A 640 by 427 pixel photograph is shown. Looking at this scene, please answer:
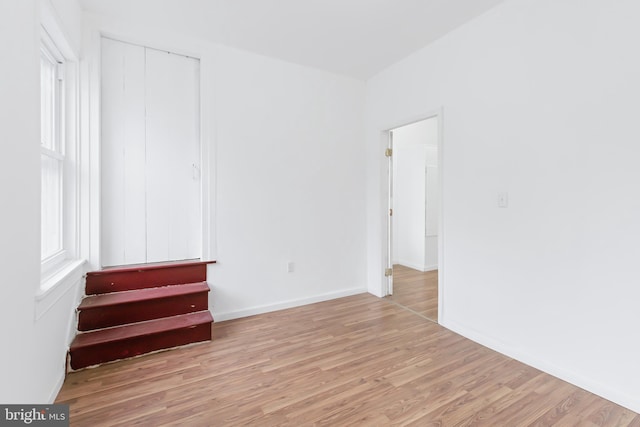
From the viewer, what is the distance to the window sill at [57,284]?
161cm

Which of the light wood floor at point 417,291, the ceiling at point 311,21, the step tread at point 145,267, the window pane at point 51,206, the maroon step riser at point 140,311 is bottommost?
the light wood floor at point 417,291

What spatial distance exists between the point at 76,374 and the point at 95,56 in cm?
256

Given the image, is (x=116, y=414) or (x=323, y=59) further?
(x=323, y=59)

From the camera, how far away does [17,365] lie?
1.35 m

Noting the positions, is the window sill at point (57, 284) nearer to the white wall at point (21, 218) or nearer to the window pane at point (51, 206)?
the white wall at point (21, 218)

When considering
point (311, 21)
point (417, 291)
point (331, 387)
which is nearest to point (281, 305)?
point (331, 387)

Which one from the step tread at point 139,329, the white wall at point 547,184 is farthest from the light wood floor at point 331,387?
the white wall at point 547,184

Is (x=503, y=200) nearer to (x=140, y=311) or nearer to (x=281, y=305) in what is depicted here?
(x=281, y=305)

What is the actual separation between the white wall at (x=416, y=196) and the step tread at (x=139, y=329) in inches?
147

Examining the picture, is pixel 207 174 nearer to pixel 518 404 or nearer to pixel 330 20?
pixel 330 20

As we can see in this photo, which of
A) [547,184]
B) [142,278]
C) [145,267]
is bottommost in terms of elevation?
[142,278]

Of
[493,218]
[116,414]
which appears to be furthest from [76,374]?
[493,218]

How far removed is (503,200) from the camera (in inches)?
93.4

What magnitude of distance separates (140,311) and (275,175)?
1835 mm
